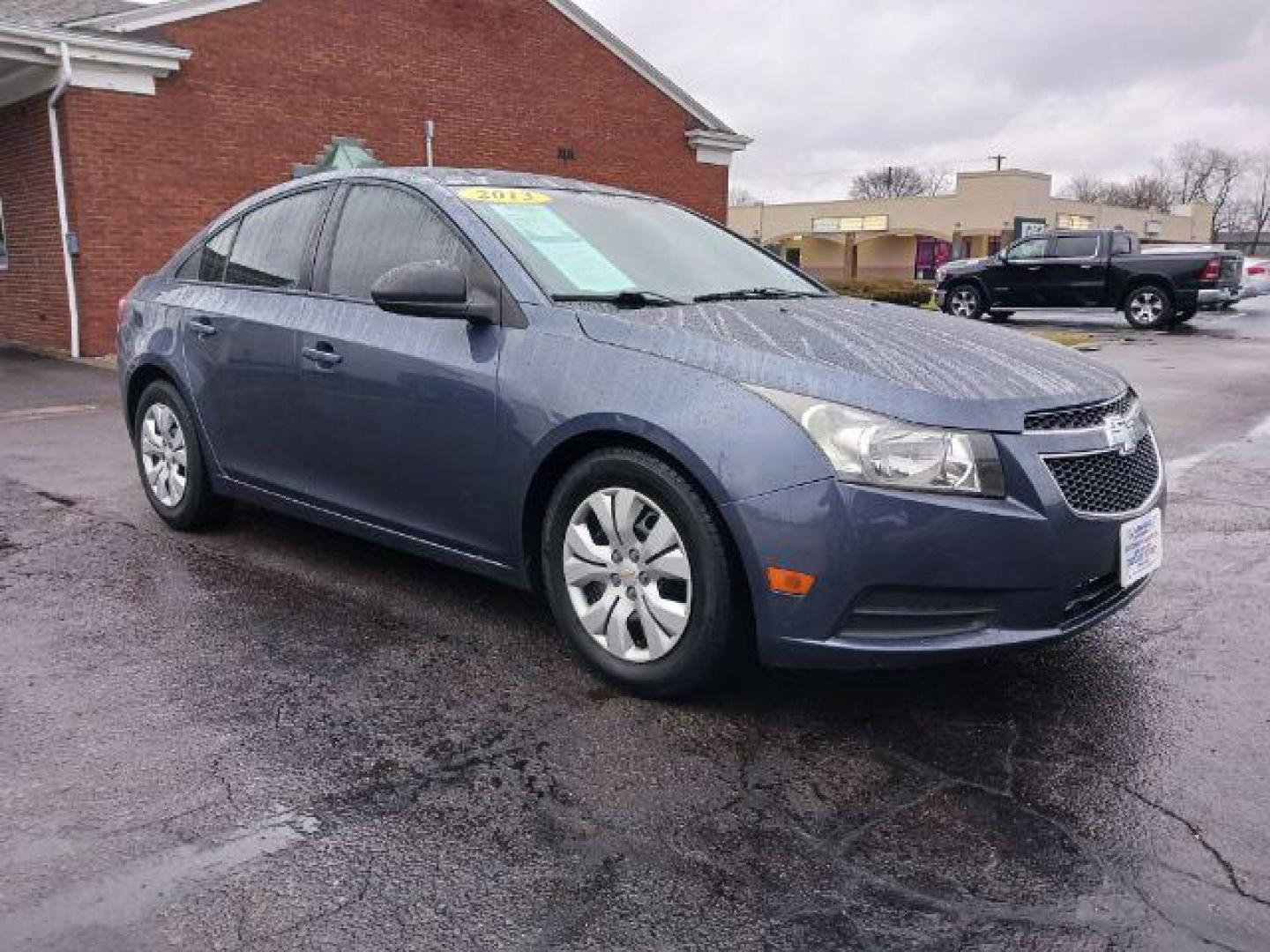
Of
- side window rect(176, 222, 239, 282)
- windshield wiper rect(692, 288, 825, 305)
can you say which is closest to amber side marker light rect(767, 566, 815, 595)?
windshield wiper rect(692, 288, 825, 305)

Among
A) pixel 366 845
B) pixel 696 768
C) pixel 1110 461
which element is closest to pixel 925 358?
pixel 1110 461

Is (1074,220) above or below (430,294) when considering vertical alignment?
above

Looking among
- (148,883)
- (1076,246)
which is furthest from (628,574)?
(1076,246)

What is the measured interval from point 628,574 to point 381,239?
1.81 m

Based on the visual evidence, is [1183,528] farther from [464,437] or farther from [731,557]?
[464,437]

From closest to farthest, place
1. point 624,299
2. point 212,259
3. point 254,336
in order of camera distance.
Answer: point 624,299
point 254,336
point 212,259

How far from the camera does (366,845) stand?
255 centimetres

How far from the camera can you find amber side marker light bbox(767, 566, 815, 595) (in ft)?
9.59

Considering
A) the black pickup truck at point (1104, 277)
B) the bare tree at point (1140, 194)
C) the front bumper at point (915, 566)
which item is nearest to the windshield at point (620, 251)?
the front bumper at point (915, 566)

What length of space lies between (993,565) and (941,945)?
3.47 ft

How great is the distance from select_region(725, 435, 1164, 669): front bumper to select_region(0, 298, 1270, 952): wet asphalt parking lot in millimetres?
288

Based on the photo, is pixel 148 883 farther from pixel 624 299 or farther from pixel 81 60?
pixel 81 60

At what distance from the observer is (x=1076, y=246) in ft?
65.6

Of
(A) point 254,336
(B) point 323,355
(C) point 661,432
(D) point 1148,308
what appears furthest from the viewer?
(D) point 1148,308
